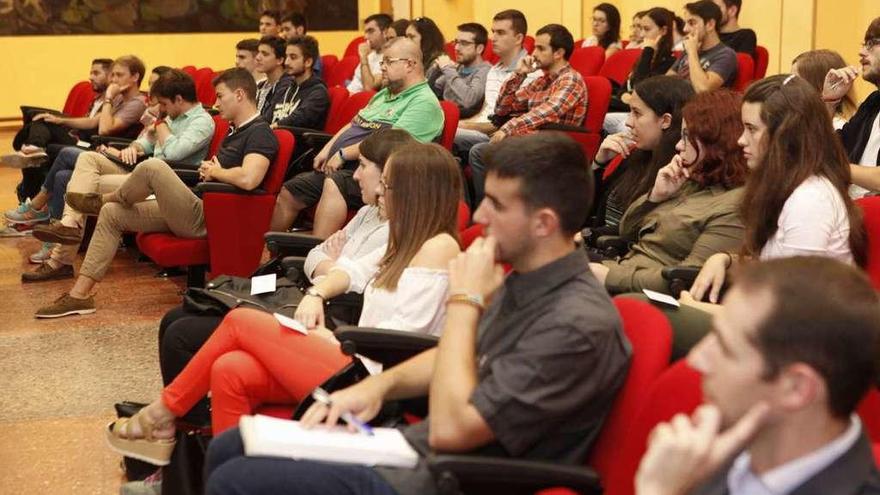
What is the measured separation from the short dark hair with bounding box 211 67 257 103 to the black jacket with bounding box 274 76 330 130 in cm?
101

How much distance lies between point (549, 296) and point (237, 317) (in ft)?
3.70

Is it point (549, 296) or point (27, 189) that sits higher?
point (549, 296)

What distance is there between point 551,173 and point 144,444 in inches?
61.6

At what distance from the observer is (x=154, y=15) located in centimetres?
1294

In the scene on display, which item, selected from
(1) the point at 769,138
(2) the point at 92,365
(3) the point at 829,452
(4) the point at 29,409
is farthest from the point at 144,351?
(3) the point at 829,452

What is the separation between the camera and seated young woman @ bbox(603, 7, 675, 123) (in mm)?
7004

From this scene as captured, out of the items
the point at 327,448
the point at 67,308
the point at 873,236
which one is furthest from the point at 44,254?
the point at 873,236

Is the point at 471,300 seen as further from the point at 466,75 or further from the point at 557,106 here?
the point at 466,75

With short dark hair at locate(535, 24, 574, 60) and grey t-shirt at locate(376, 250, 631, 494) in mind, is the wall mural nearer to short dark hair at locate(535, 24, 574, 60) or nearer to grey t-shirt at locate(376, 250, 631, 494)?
short dark hair at locate(535, 24, 574, 60)

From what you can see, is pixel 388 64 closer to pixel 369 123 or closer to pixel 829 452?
pixel 369 123

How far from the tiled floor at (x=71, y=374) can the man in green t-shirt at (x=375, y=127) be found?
0.83m

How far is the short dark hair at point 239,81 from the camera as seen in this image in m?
5.79

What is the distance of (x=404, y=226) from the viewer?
10.5 feet

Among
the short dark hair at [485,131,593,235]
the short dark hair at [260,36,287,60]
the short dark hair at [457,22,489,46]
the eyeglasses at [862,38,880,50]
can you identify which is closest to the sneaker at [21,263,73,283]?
the short dark hair at [260,36,287,60]
